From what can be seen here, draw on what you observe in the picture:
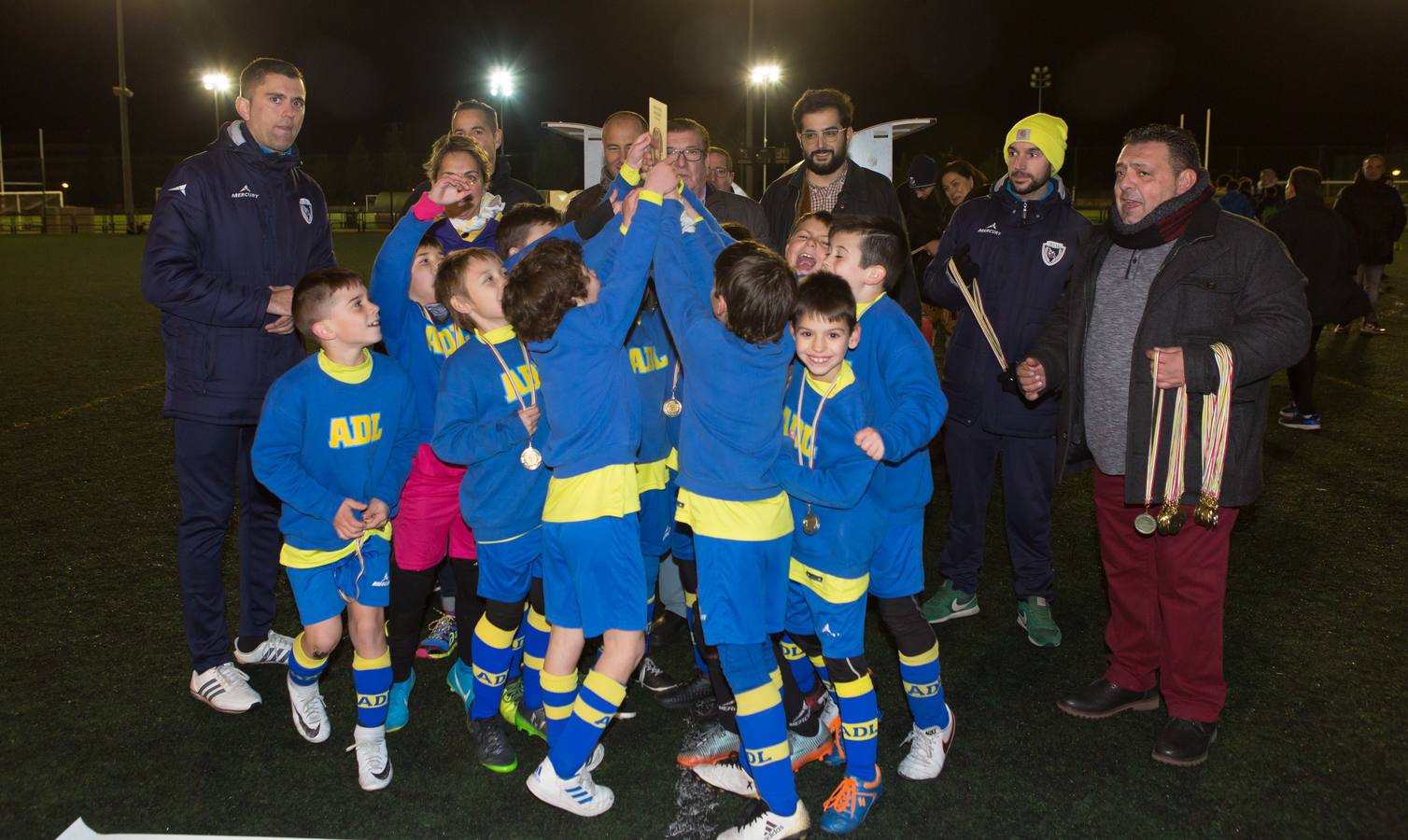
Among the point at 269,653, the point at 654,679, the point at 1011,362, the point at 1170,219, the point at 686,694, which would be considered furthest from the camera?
the point at 1011,362

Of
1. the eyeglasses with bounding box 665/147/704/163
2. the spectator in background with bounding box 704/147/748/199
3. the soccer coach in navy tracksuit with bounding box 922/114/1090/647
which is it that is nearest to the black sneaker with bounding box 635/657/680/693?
the soccer coach in navy tracksuit with bounding box 922/114/1090/647

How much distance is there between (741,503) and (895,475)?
1.90ft

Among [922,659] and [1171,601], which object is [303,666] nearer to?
[922,659]

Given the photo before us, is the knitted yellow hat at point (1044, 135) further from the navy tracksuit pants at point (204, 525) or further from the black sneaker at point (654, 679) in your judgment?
the navy tracksuit pants at point (204, 525)

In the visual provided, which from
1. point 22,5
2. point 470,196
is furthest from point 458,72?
point 470,196

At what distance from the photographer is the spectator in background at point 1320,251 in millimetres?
8922

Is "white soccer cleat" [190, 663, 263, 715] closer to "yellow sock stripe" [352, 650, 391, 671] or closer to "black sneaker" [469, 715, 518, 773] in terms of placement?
"yellow sock stripe" [352, 650, 391, 671]

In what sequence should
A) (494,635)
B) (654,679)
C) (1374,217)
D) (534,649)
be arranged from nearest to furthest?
(494,635)
(534,649)
(654,679)
(1374,217)

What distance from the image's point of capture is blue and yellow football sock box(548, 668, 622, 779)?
2.94m

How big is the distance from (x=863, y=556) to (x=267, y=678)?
2.48 metres

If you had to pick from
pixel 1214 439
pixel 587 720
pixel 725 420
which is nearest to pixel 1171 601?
pixel 1214 439

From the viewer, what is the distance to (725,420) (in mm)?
2857

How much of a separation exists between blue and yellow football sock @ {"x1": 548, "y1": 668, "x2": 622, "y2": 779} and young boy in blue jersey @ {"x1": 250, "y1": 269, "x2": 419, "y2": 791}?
0.66m

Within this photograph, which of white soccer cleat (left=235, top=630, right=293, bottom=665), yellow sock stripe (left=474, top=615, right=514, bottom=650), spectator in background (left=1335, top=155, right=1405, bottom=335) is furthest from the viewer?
spectator in background (left=1335, top=155, right=1405, bottom=335)
